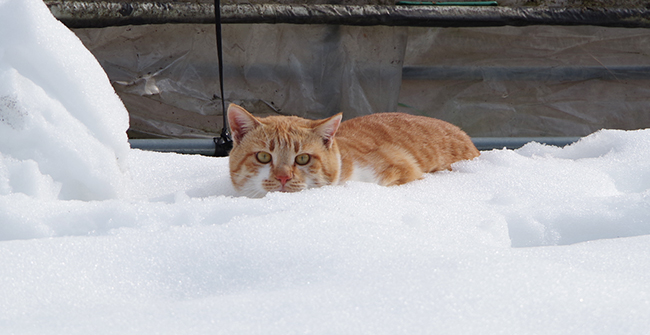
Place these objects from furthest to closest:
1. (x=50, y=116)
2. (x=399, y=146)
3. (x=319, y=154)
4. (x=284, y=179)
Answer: (x=399, y=146) → (x=319, y=154) → (x=284, y=179) → (x=50, y=116)

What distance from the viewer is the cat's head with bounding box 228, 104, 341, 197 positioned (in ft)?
5.17

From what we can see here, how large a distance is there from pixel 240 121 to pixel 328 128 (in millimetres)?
292

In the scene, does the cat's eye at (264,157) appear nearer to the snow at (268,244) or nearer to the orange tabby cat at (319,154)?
the orange tabby cat at (319,154)

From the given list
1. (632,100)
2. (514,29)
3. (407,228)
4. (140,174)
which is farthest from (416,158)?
(632,100)

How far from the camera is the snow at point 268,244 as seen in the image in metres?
0.75

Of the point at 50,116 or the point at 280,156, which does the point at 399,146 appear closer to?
the point at 280,156

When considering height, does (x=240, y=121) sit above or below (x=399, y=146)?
above

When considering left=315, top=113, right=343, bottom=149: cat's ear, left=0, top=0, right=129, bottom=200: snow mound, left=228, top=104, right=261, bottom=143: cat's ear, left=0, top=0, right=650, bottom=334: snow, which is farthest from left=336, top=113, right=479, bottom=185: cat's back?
left=0, top=0, right=129, bottom=200: snow mound

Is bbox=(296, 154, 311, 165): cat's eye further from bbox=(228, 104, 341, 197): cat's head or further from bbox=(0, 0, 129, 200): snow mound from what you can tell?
bbox=(0, 0, 129, 200): snow mound

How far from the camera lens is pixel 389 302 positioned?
0.78 metres

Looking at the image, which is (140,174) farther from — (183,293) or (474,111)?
(474,111)

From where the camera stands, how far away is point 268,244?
0.96m

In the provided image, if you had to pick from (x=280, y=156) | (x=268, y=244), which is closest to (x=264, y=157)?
(x=280, y=156)

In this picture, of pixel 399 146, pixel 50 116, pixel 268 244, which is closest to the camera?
pixel 268 244
